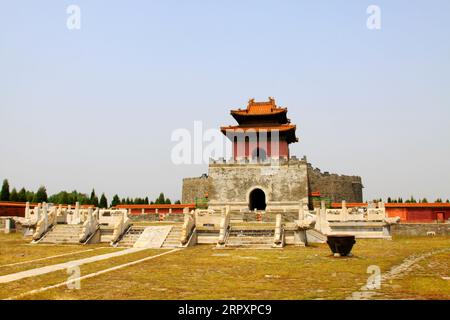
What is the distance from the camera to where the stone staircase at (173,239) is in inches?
693

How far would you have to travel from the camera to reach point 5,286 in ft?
27.1

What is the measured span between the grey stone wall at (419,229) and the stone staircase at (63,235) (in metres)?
20.1

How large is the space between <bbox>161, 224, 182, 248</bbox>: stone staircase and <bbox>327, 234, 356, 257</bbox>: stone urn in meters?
6.98

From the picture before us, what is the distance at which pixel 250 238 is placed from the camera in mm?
17953

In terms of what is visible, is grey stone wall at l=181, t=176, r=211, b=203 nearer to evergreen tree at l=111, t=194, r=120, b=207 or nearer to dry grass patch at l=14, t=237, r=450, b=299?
evergreen tree at l=111, t=194, r=120, b=207

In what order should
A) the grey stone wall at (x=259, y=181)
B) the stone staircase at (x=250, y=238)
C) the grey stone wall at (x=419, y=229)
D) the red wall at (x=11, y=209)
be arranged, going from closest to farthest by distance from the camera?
the stone staircase at (x=250, y=238) → the grey stone wall at (x=419, y=229) → the red wall at (x=11, y=209) → the grey stone wall at (x=259, y=181)

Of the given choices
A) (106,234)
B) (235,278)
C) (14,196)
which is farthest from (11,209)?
(235,278)

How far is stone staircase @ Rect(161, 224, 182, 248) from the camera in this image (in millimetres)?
17609

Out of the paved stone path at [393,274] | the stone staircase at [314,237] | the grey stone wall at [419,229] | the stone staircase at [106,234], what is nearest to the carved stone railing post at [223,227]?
the stone staircase at [314,237]

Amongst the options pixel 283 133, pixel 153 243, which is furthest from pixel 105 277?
pixel 283 133

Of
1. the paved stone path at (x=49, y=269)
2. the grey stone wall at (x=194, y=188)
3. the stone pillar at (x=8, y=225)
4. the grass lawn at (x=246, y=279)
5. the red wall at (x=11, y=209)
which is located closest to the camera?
the grass lawn at (x=246, y=279)

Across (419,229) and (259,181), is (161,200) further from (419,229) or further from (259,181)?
(419,229)

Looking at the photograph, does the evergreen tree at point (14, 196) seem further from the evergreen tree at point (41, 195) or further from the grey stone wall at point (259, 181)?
the grey stone wall at point (259, 181)

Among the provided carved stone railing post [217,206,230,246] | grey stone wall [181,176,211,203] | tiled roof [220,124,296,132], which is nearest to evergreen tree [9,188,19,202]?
grey stone wall [181,176,211,203]
